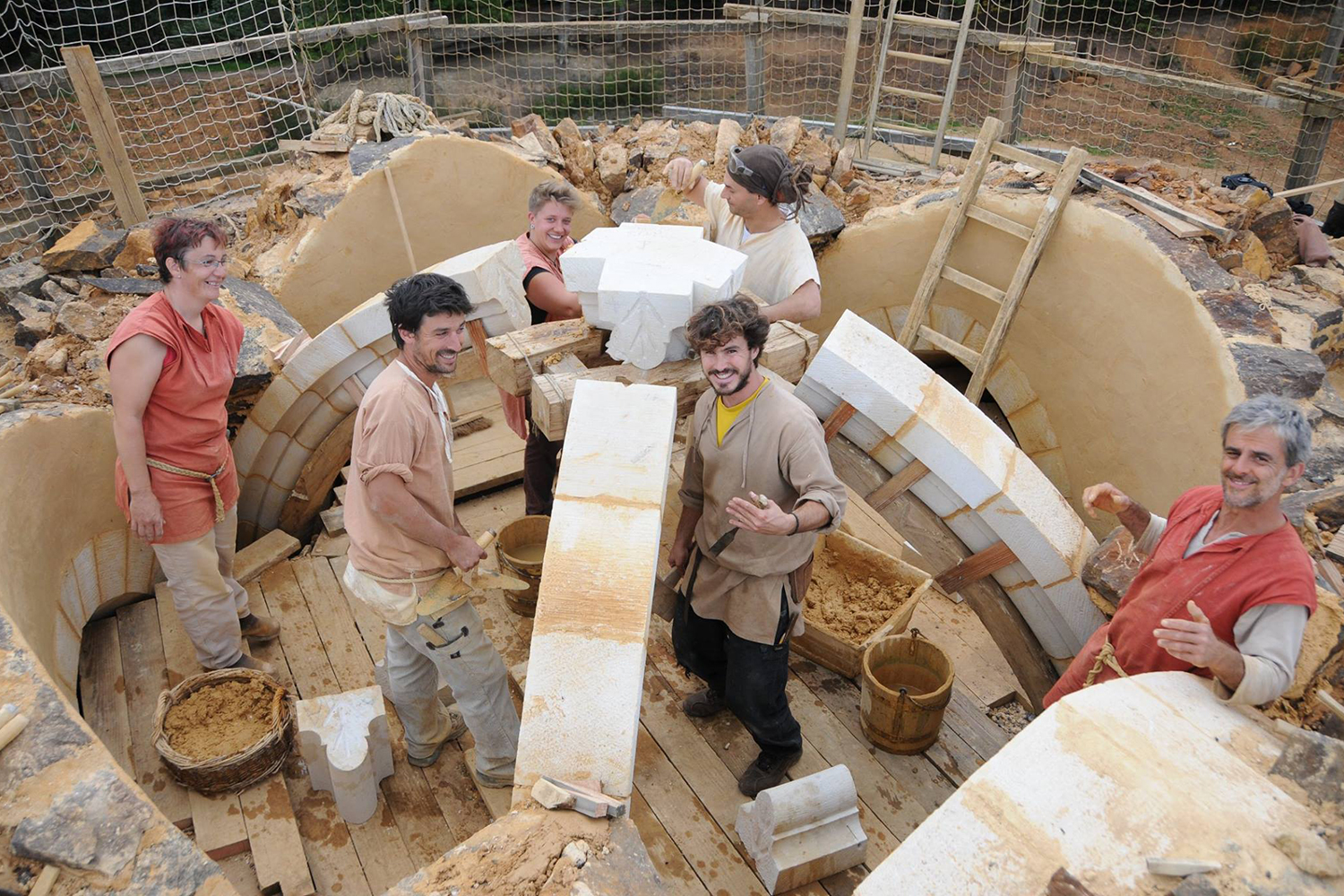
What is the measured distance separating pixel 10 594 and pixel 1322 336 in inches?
A: 239

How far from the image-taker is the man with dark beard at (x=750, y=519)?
2.87m

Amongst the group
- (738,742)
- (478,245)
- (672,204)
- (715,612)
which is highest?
(672,204)

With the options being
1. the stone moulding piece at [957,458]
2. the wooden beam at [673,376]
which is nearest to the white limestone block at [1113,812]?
the stone moulding piece at [957,458]

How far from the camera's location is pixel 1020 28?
1198 centimetres

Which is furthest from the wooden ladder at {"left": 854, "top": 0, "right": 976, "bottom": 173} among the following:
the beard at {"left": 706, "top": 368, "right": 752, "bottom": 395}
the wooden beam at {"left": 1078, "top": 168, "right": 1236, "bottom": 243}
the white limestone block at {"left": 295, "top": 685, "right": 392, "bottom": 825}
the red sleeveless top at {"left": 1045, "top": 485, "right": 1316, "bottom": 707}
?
the white limestone block at {"left": 295, "top": 685, "right": 392, "bottom": 825}

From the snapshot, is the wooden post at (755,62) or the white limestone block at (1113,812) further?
the wooden post at (755,62)

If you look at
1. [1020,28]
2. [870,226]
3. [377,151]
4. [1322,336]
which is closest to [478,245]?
[377,151]

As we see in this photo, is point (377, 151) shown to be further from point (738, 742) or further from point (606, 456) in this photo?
point (738, 742)

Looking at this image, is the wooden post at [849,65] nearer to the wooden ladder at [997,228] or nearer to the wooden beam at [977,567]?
the wooden ladder at [997,228]

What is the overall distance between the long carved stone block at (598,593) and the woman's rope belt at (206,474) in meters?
1.69

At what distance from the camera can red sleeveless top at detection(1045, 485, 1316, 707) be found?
7.88 ft

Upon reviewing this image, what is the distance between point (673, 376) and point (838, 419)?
74 cm

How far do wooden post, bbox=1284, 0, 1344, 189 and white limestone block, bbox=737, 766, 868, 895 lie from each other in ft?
20.8

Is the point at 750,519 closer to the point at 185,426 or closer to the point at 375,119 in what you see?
the point at 185,426
